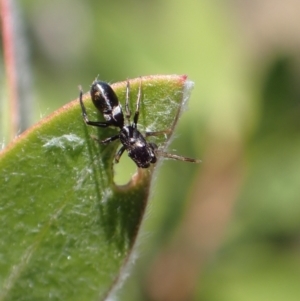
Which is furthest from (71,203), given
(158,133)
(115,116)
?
(115,116)

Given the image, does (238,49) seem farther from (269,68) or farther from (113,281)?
(113,281)

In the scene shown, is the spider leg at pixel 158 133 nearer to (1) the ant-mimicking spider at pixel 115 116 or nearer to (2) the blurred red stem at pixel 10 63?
(1) the ant-mimicking spider at pixel 115 116

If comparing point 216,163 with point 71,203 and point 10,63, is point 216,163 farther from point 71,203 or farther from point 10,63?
point 71,203

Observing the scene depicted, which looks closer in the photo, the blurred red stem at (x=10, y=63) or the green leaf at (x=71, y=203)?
the green leaf at (x=71, y=203)

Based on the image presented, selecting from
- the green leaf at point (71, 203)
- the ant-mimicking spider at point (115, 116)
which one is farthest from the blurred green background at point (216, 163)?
the green leaf at point (71, 203)

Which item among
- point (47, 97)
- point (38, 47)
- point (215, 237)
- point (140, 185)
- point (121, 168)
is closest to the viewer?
point (140, 185)

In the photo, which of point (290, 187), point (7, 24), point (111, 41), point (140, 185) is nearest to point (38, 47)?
point (111, 41)
